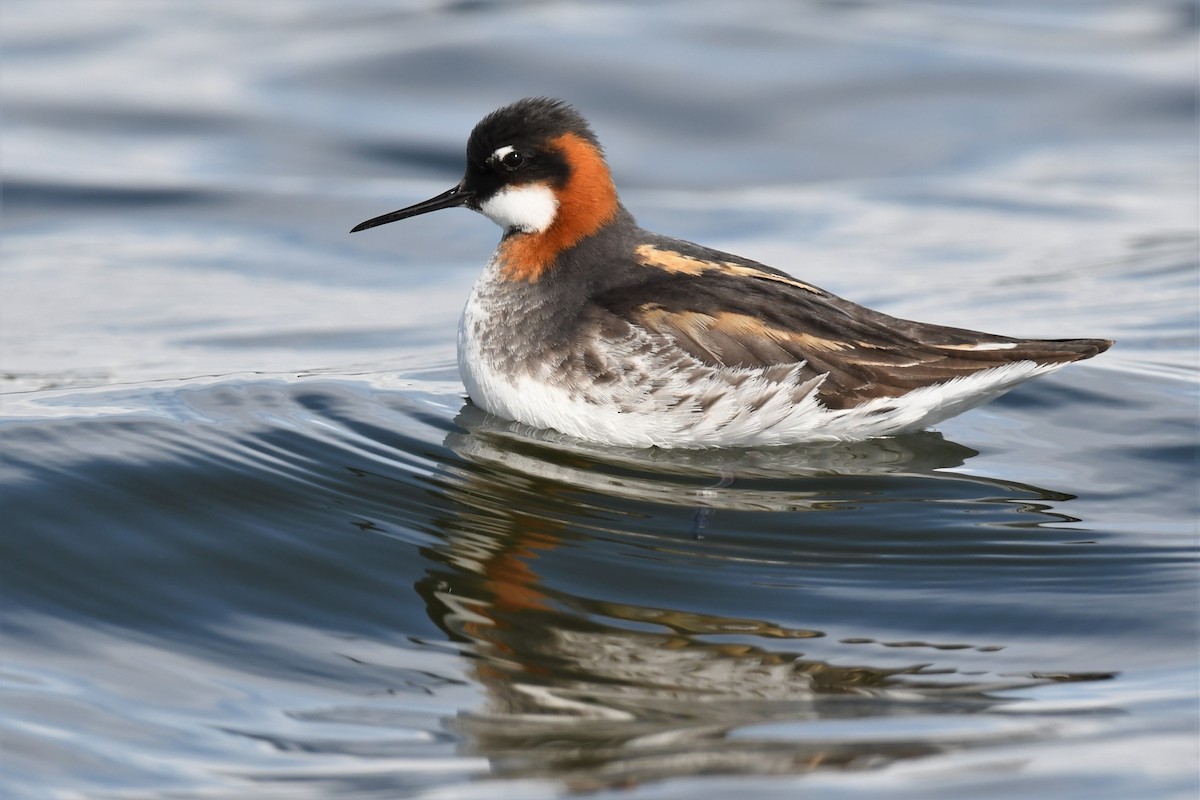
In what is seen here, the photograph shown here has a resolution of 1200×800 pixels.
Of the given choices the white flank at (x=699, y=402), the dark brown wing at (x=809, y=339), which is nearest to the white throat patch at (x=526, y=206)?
the dark brown wing at (x=809, y=339)

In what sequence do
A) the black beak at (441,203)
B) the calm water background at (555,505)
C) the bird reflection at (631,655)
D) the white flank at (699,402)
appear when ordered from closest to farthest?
the bird reflection at (631,655)
the calm water background at (555,505)
the white flank at (699,402)
the black beak at (441,203)

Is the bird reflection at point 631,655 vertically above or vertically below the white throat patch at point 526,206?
below

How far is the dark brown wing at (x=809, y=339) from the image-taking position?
293 inches

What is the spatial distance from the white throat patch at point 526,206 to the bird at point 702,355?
116mm

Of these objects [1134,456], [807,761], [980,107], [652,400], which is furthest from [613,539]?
[980,107]

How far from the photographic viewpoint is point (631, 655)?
5.49 meters

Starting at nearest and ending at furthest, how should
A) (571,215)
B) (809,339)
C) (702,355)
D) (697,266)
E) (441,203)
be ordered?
(702,355)
(809,339)
(697,266)
(571,215)
(441,203)

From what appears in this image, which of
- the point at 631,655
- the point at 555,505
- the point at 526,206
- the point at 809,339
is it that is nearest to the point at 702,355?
the point at 809,339

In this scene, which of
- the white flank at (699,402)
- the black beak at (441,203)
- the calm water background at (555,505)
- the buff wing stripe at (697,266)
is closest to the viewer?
the calm water background at (555,505)

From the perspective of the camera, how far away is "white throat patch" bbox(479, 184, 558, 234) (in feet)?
26.5

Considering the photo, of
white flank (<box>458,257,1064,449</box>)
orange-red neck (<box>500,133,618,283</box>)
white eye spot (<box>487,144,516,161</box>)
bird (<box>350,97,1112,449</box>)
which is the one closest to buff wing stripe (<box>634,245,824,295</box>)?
bird (<box>350,97,1112,449</box>)

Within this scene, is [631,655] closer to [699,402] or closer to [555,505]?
[555,505]

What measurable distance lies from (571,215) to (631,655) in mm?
3109

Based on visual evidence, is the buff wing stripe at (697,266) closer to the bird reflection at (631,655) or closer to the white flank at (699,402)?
the white flank at (699,402)
